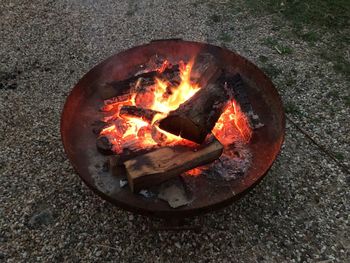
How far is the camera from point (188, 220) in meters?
3.62

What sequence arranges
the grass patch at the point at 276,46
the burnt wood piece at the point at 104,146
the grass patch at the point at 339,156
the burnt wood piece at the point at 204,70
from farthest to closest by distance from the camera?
the grass patch at the point at 276,46 → the grass patch at the point at 339,156 → the burnt wood piece at the point at 204,70 → the burnt wood piece at the point at 104,146

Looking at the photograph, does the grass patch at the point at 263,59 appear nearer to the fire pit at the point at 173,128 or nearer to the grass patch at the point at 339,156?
the fire pit at the point at 173,128

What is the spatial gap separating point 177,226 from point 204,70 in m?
1.66

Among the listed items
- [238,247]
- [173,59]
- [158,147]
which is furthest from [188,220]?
[173,59]

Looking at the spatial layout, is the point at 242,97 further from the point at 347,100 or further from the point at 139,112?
the point at 347,100

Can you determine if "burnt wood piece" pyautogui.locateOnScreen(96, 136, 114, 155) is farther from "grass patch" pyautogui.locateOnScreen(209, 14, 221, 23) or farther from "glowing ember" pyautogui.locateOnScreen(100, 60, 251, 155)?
"grass patch" pyautogui.locateOnScreen(209, 14, 221, 23)

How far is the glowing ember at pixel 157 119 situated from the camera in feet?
10.8

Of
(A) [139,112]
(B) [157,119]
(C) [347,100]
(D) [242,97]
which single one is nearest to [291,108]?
(C) [347,100]

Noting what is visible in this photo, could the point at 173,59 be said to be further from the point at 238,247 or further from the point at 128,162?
the point at 238,247

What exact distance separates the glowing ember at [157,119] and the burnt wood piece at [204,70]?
70 mm

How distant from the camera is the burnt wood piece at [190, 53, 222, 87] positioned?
3.64 metres

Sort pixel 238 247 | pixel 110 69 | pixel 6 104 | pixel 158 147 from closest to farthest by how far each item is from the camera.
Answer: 1. pixel 158 147
2. pixel 238 247
3. pixel 110 69
4. pixel 6 104

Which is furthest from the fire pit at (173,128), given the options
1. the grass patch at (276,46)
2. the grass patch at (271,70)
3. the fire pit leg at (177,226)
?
the grass patch at (276,46)

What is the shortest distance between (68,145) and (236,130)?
1.63 metres
